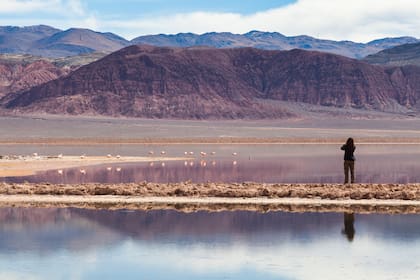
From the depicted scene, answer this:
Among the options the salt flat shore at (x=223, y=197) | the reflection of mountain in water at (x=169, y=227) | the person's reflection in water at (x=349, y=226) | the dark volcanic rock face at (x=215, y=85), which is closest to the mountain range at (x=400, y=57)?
the dark volcanic rock face at (x=215, y=85)

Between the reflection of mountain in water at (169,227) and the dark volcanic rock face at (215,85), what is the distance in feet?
374

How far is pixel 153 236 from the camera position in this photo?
1570cm

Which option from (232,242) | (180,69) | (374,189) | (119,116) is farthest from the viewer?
(180,69)

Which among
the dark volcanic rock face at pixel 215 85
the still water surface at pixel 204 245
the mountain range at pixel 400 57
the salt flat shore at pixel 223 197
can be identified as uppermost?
the mountain range at pixel 400 57

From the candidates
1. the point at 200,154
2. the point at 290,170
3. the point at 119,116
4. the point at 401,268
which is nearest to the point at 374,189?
the point at 401,268

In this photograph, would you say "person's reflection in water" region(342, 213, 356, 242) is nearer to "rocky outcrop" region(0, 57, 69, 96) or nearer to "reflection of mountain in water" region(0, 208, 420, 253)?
"reflection of mountain in water" region(0, 208, 420, 253)

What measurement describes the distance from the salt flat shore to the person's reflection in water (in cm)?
94

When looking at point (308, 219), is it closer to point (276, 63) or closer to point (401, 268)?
point (401, 268)

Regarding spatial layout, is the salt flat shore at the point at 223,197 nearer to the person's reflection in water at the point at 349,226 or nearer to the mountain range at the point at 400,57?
the person's reflection in water at the point at 349,226

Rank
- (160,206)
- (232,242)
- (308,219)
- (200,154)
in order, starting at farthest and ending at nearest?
1. (200,154)
2. (160,206)
3. (308,219)
4. (232,242)

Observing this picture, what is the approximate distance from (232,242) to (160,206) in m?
5.34

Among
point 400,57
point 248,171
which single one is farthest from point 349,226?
point 400,57

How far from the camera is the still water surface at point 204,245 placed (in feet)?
40.8

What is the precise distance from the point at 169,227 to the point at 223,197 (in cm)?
525
